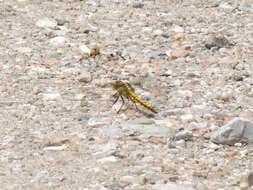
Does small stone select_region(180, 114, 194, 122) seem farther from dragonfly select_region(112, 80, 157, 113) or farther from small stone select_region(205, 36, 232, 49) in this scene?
small stone select_region(205, 36, 232, 49)

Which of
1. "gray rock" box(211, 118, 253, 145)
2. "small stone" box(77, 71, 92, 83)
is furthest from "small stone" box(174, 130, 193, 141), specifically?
"small stone" box(77, 71, 92, 83)

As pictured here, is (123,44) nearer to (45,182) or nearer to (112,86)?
(112,86)

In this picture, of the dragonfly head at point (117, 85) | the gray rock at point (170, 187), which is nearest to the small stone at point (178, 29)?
the dragonfly head at point (117, 85)

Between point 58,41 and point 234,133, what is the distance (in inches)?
86.3

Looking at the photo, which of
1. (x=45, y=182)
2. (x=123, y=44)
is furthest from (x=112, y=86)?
(x=45, y=182)

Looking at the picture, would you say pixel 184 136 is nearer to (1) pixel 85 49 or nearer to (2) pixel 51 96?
(2) pixel 51 96

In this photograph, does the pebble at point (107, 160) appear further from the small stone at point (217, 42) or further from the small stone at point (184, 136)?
the small stone at point (217, 42)

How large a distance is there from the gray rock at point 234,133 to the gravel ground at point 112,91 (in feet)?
0.16

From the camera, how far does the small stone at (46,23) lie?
21.4ft

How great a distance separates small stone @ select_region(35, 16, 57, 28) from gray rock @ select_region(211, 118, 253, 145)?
8.15 feet

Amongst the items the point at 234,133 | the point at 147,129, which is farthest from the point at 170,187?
the point at 147,129

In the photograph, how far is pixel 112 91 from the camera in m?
5.25

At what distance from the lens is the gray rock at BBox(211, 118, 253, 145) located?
4.38 meters

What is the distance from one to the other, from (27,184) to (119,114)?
110 centimetres
